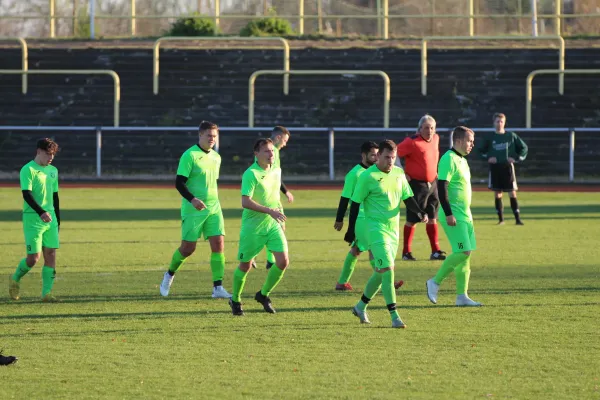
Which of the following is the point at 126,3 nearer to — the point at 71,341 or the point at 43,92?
the point at 43,92

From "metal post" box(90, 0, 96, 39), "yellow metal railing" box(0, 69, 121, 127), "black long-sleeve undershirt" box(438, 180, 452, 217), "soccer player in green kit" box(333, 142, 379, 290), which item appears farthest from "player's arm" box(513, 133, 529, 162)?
"metal post" box(90, 0, 96, 39)

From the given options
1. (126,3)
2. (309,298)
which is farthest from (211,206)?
(126,3)

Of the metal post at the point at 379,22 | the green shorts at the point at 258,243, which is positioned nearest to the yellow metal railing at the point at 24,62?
the metal post at the point at 379,22

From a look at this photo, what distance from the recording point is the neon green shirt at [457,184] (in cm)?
1076

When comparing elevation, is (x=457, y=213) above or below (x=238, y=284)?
above

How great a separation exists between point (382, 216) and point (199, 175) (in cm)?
241

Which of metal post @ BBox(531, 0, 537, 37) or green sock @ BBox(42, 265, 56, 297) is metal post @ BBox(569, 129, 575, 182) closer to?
metal post @ BBox(531, 0, 537, 37)

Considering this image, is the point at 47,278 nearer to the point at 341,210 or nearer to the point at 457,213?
the point at 341,210

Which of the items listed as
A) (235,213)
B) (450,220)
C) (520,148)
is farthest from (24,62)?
(450,220)

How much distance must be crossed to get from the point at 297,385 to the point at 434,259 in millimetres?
7414

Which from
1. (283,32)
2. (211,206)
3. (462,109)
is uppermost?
(283,32)

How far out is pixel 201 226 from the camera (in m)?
11.2

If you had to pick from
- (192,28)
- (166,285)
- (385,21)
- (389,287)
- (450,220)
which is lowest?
(166,285)

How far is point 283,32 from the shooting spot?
120ft
